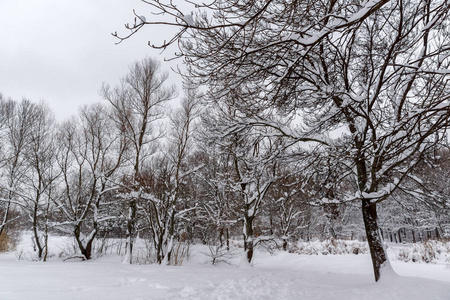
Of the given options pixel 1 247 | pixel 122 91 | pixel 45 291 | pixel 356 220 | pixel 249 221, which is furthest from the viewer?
pixel 356 220

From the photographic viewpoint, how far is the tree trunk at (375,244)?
215 inches

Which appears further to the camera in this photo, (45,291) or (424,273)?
(424,273)

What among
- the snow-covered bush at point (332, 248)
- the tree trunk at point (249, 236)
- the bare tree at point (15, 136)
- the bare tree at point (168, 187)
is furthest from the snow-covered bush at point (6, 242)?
the snow-covered bush at point (332, 248)

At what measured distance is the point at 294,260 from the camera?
13969 millimetres

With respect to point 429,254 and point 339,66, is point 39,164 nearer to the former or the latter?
point 339,66

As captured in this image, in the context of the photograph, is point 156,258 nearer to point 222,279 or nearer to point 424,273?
point 222,279

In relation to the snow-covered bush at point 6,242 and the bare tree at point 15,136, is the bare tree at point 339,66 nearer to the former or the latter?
the bare tree at point 15,136

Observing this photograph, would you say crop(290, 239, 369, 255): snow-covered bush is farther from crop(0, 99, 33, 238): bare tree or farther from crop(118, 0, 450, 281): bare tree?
crop(0, 99, 33, 238): bare tree

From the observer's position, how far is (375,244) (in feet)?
18.4

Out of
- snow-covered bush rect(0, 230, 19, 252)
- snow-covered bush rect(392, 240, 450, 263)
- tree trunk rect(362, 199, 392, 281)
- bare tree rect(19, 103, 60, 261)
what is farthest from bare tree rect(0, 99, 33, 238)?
snow-covered bush rect(392, 240, 450, 263)

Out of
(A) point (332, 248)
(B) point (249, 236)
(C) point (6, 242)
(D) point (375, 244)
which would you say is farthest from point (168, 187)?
(C) point (6, 242)

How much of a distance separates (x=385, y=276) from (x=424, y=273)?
4.49 m

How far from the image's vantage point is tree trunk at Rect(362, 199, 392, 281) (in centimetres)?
546

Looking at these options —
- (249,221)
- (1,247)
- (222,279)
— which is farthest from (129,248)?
(1,247)
